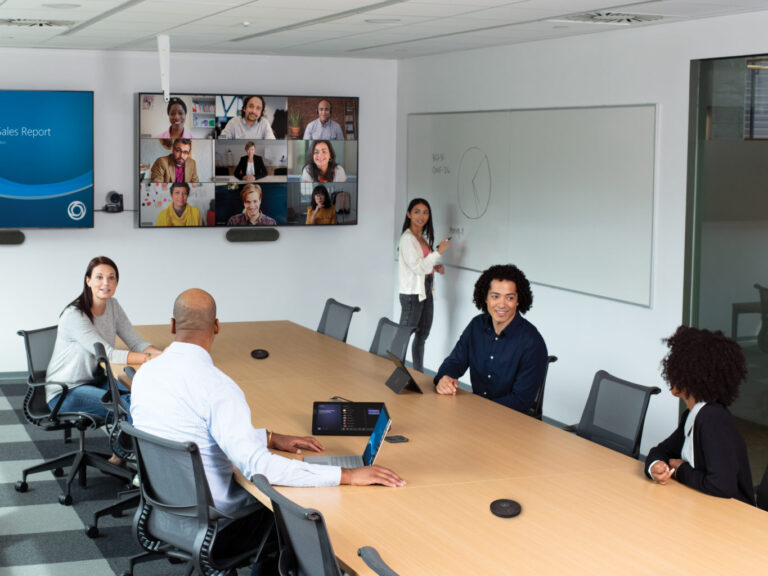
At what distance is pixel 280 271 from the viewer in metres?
10.1

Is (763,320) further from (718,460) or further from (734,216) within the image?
(718,460)

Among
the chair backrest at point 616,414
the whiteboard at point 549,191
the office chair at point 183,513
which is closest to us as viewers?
the office chair at point 183,513

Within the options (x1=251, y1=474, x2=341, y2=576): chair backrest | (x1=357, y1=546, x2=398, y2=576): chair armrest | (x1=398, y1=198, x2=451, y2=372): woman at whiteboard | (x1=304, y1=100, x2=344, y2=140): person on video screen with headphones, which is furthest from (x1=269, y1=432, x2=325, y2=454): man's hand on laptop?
(x1=304, y1=100, x2=344, y2=140): person on video screen with headphones

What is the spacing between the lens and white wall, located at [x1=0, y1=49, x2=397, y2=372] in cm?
910

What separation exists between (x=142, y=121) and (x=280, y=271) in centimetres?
201

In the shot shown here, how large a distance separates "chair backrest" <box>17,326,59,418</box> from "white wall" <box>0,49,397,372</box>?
3.11m

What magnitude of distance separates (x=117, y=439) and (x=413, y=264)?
388cm

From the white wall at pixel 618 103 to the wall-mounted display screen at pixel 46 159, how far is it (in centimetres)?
338

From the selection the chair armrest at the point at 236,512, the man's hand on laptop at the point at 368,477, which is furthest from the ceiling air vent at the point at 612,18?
the chair armrest at the point at 236,512

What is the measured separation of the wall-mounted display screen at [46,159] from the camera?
8.80 meters

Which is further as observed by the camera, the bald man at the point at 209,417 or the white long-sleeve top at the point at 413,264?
the white long-sleeve top at the point at 413,264

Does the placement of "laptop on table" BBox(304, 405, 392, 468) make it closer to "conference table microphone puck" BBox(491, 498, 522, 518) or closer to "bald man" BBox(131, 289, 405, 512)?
"bald man" BBox(131, 289, 405, 512)

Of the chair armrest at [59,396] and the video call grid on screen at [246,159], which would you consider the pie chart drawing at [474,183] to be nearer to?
the video call grid on screen at [246,159]

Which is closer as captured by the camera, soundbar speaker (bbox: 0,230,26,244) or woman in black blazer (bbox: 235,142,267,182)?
soundbar speaker (bbox: 0,230,26,244)
